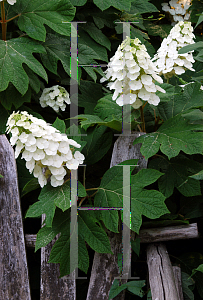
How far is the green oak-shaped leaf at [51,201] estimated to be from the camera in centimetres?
109

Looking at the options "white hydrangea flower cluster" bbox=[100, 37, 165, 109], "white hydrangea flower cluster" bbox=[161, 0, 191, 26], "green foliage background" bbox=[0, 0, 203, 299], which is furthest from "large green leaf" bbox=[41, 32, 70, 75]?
"white hydrangea flower cluster" bbox=[161, 0, 191, 26]

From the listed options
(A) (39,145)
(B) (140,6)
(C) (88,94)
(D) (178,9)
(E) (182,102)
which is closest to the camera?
(A) (39,145)

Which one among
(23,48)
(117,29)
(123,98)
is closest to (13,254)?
(123,98)

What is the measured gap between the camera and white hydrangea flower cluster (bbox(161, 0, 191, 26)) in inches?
88.2

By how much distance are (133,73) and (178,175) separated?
0.52m

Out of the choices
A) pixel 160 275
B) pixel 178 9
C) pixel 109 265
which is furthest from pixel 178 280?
pixel 178 9

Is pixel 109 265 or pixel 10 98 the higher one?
pixel 10 98

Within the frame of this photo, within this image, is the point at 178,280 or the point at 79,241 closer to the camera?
the point at 79,241

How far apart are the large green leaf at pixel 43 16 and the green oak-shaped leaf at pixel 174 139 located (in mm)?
659

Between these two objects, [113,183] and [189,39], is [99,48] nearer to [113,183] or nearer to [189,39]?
[189,39]

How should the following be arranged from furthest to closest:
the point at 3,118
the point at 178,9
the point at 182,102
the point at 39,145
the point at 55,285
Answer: the point at 178,9
the point at 3,118
the point at 182,102
the point at 55,285
the point at 39,145

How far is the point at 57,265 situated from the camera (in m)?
1.34

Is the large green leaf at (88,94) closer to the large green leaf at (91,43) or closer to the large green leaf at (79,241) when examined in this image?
the large green leaf at (91,43)

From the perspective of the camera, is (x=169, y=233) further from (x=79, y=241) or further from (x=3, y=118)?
(x=3, y=118)
